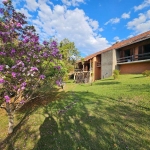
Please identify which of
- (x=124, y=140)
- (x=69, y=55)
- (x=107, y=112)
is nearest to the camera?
(x=124, y=140)

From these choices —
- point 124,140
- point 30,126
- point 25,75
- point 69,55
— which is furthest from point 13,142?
point 69,55

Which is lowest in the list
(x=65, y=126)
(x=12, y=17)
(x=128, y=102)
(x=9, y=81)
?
(x=65, y=126)

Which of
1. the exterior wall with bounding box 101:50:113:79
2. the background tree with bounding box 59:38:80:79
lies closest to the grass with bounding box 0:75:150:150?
the exterior wall with bounding box 101:50:113:79

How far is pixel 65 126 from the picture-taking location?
473 cm

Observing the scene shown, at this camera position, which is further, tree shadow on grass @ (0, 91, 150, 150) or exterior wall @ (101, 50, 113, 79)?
exterior wall @ (101, 50, 113, 79)

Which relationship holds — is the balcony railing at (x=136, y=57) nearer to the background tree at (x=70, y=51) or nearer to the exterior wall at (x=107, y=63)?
the exterior wall at (x=107, y=63)

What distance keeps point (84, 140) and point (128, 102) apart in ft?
13.0

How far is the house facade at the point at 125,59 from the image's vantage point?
17.9 metres

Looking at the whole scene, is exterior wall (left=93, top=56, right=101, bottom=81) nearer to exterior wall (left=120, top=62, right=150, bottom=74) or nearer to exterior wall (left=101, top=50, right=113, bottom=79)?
exterior wall (left=101, top=50, right=113, bottom=79)

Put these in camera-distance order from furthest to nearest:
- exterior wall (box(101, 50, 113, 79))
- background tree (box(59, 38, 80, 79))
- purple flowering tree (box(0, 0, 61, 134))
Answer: background tree (box(59, 38, 80, 79)) → exterior wall (box(101, 50, 113, 79)) → purple flowering tree (box(0, 0, 61, 134))

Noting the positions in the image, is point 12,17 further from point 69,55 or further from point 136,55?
point 69,55

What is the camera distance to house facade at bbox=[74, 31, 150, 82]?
704 inches

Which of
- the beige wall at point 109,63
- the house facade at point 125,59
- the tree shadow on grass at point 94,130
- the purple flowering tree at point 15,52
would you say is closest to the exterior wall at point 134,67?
the house facade at point 125,59

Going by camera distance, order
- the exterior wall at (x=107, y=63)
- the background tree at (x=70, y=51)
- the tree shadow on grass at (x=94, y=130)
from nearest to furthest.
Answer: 1. the tree shadow on grass at (x=94, y=130)
2. the exterior wall at (x=107, y=63)
3. the background tree at (x=70, y=51)
